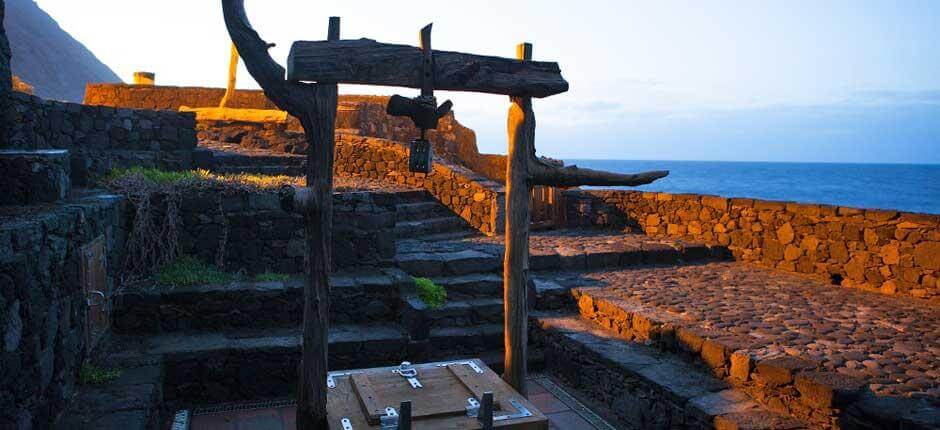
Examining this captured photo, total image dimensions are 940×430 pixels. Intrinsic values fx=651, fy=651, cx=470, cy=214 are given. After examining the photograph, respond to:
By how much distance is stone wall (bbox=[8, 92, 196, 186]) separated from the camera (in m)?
7.22

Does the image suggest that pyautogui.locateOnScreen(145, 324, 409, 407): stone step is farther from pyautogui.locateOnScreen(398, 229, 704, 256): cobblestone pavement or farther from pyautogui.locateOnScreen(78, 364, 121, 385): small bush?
pyautogui.locateOnScreen(398, 229, 704, 256): cobblestone pavement

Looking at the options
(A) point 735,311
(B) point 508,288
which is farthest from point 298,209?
(A) point 735,311

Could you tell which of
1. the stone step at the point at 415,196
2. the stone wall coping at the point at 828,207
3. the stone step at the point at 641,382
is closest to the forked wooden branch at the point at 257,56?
the stone step at the point at 641,382

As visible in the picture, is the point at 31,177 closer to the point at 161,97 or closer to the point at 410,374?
the point at 410,374

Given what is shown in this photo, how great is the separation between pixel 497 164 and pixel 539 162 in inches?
497

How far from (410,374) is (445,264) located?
391 cm

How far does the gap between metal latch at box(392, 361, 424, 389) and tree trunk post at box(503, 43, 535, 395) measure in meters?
1.04

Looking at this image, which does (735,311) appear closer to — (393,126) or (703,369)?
(703,369)

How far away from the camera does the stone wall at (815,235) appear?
317 inches

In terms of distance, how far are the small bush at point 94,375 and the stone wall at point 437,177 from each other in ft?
24.8

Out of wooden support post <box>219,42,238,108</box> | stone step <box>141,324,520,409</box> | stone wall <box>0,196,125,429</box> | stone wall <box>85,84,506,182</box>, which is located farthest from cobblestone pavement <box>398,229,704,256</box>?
wooden support post <box>219,42,238,108</box>

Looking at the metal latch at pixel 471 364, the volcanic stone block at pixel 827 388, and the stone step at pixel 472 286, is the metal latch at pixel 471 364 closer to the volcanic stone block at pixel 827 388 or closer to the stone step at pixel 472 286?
the volcanic stone block at pixel 827 388

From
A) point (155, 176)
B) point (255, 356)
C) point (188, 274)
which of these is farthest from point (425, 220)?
point (255, 356)

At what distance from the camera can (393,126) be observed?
761 inches
